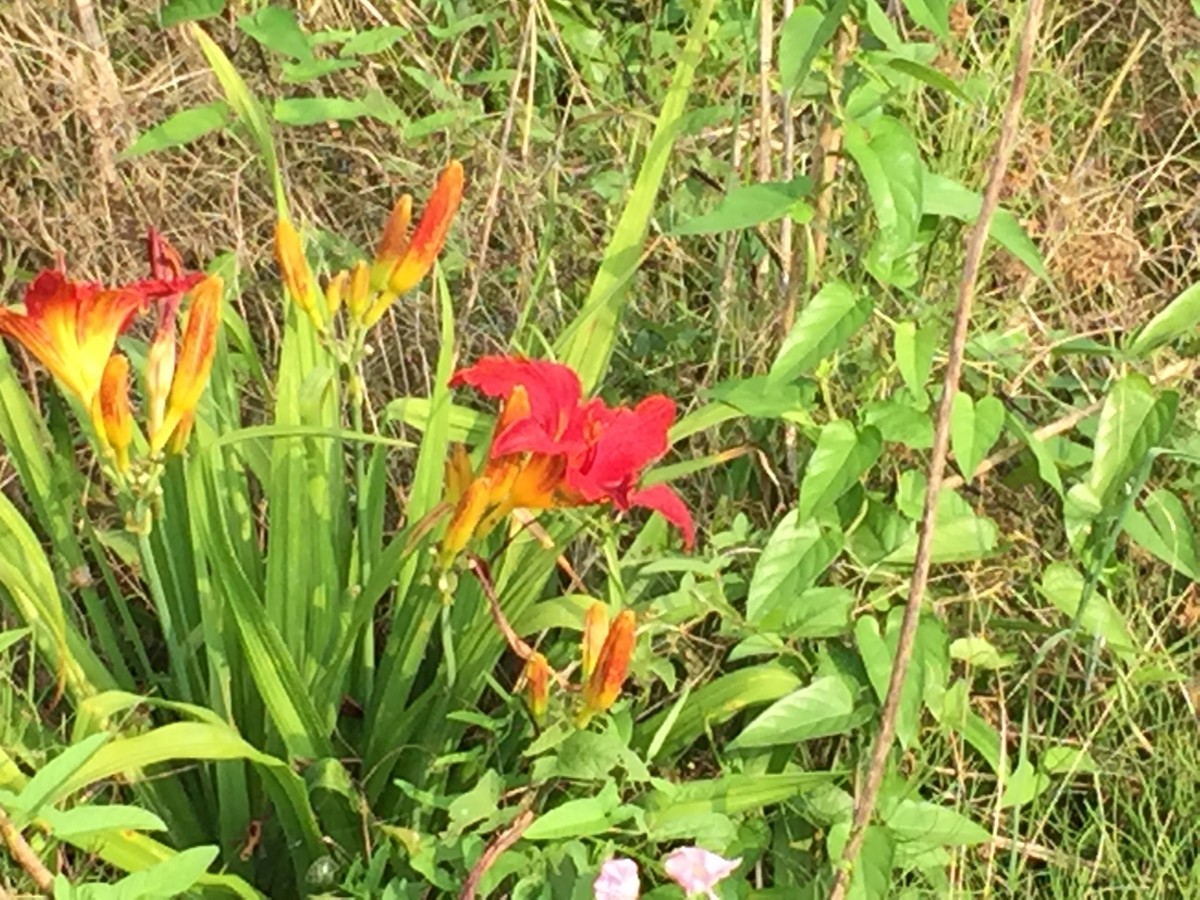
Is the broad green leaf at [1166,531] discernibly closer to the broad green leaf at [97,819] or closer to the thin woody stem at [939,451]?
the thin woody stem at [939,451]

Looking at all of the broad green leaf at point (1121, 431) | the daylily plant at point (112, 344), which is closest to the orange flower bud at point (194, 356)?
the daylily plant at point (112, 344)

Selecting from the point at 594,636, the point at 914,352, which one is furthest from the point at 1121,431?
the point at 594,636

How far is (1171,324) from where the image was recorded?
1448mm

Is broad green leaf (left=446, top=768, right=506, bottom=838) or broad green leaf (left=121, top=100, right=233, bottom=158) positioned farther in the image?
broad green leaf (left=121, top=100, right=233, bottom=158)

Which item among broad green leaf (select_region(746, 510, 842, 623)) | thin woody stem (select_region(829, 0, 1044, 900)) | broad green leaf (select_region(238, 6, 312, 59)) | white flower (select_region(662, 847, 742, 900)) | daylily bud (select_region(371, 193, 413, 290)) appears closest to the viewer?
thin woody stem (select_region(829, 0, 1044, 900))

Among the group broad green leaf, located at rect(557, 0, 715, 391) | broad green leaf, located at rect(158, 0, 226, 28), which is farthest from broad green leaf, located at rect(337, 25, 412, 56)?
broad green leaf, located at rect(557, 0, 715, 391)

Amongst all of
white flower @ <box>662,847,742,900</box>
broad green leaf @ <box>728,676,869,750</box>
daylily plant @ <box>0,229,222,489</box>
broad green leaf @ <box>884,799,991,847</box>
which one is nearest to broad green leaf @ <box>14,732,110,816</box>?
daylily plant @ <box>0,229,222,489</box>

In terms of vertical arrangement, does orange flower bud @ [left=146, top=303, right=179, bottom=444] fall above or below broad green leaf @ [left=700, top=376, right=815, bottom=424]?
above

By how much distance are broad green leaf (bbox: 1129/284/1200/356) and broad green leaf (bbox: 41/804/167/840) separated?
2.99 feet

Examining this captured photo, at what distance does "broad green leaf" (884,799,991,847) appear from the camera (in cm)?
135

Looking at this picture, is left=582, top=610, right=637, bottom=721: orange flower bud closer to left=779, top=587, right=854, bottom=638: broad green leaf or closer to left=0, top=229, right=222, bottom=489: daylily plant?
left=779, top=587, right=854, bottom=638: broad green leaf

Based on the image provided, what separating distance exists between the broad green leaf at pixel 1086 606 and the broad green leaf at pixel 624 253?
465mm

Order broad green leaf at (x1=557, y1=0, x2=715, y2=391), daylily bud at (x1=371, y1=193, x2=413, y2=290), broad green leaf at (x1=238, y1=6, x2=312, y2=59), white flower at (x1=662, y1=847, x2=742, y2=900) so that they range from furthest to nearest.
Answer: broad green leaf at (x1=238, y1=6, x2=312, y2=59) < broad green leaf at (x1=557, y1=0, x2=715, y2=391) < daylily bud at (x1=371, y1=193, x2=413, y2=290) < white flower at (x1=662, y1=847, x2=742, y2=900)

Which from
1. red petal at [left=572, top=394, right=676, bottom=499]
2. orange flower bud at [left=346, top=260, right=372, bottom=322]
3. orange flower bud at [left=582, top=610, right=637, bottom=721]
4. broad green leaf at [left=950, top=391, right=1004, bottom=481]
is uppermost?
orange flower bud at [left=346, top=260, right=372, bottom=322]
